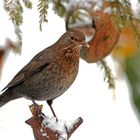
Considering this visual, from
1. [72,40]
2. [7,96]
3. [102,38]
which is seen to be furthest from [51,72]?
[102,38]

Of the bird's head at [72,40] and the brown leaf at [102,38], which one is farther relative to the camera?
the brown leaf at [102,38]

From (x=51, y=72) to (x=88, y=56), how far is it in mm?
520

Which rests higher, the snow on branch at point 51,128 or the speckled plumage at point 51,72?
the speckled plumage at point 51,72

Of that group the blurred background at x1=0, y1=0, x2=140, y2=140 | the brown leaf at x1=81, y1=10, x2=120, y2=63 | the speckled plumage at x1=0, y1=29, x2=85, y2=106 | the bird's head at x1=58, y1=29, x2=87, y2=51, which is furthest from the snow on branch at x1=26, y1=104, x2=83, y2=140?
the brown leaf at x1=81, y1=10, x2=120, y2=63

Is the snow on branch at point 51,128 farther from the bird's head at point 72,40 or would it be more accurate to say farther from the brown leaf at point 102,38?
the brown leaf at point 102,38

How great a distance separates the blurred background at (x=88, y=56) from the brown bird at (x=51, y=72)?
15cm

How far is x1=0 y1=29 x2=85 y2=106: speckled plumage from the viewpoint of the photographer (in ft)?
12.2

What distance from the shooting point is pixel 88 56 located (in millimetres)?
4184

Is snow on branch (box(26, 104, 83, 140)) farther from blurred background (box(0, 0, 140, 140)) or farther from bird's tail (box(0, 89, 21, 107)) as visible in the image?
bird's tail (box(0, 89, 21, 107))

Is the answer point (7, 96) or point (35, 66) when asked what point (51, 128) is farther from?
point (7, 96)

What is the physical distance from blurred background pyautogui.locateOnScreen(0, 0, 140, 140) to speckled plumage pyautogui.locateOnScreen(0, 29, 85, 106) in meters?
0.15

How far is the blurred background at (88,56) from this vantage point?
11.6 ft

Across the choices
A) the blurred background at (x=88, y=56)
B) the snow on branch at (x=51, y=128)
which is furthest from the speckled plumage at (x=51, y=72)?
the snow on branch at (x=51, y=128)

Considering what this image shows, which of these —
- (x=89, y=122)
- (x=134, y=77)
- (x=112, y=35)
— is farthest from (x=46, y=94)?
(x=134, y=77)
